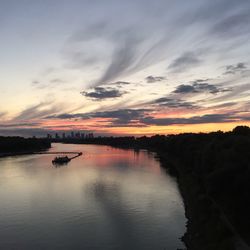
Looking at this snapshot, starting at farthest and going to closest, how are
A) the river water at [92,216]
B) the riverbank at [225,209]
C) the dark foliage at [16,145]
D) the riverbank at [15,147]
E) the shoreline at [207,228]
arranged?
the dark foliage at [16,145]
the riverbank at [15,147]
the river water at [92,216]
the riverbank at [225,209]
the shoreline at [207,228]

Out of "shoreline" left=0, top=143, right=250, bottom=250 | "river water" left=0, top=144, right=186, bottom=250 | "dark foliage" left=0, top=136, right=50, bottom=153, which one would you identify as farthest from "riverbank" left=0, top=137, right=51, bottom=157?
"shoreline" left=0, top=143, right=250, bottom=250

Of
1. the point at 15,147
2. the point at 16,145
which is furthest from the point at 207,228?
the point at 16,145

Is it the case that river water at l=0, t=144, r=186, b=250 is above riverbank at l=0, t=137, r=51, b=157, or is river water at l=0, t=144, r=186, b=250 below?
below

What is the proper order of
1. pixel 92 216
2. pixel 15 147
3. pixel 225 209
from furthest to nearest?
pixel 15 147, pixel 92 216, pixel 225 209

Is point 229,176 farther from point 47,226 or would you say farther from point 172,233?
point 47,226

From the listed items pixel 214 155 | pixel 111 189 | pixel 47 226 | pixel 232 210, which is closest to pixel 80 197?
pixel 111 189

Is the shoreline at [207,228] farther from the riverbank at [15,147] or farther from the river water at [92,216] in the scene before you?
the riverbank at [15,147]

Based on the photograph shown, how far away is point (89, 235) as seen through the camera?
25156 mm

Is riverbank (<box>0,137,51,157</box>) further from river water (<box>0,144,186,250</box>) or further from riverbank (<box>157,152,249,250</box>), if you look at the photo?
riverbank (<box>157,152,249,250</box>)

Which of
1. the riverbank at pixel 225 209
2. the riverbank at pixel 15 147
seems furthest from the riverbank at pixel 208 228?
the riverbank at pixel 15 147

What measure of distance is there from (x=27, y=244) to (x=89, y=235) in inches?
161

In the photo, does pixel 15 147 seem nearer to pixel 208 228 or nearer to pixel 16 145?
pixel 16 145

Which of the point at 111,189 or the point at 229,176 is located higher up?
the point at 229,176

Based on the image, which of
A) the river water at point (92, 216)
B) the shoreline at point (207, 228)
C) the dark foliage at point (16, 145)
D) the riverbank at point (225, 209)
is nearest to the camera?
the shoreline at point (207, 228)
